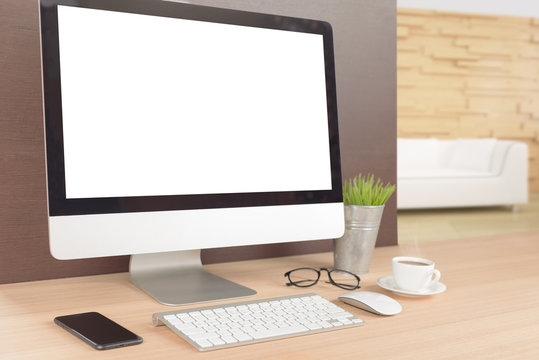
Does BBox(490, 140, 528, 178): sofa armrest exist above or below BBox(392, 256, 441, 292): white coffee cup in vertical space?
above

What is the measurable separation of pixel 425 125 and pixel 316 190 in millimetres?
5824

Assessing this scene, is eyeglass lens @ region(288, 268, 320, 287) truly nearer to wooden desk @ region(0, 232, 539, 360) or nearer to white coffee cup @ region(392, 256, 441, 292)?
wooden desk @ region(0, 232, 539, 360)

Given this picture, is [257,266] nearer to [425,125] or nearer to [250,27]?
[250,27]

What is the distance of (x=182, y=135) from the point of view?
2.94ft

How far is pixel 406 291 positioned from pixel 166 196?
0.42 meters

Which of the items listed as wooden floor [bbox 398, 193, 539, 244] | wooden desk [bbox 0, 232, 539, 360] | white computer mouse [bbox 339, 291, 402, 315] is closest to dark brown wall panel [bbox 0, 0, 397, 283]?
wooden desk [bbox 0, 232, 539, 360]

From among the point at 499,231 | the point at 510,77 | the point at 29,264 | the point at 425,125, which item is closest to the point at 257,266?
the point at 29,264

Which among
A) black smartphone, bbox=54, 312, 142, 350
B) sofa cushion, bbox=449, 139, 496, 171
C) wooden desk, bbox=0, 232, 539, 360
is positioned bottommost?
wooden desk, bbox=0, 232, 539, 360

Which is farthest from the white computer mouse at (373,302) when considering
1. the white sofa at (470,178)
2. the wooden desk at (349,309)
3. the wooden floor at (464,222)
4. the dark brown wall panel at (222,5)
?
the white sofa at (470,178)

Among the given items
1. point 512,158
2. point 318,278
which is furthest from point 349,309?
point 512,158

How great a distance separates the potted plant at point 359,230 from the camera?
1.08 m

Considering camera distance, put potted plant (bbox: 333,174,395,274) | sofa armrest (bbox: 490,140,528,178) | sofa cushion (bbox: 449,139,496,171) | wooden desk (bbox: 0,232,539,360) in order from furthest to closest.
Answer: sofa cushion (bbox: 449,139,496,171) → sofa armrest (bbox: 490,140,528,178) → potted plant (bbox: 333,174,395,274) → wooden desk (bbox: 0,232,539,360)

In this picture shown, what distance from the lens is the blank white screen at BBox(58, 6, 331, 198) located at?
82cm

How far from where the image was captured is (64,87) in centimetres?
81
